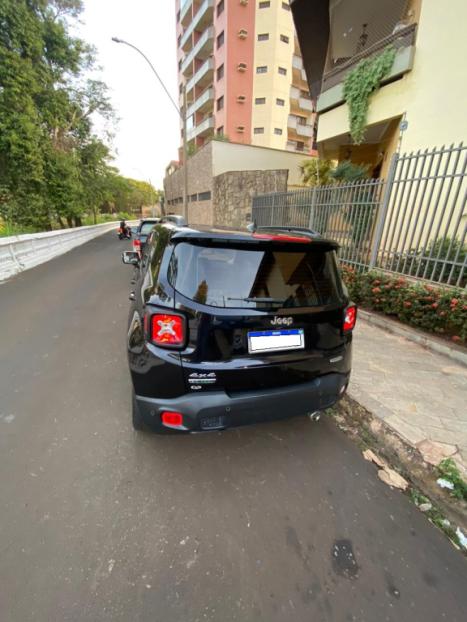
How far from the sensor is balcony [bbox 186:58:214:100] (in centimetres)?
2425

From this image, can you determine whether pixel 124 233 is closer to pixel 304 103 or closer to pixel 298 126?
pixel 298 126

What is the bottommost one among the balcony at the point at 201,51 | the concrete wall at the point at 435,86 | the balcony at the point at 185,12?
the concrete wall at the point at 435,86

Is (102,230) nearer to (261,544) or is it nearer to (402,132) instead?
(402,132)

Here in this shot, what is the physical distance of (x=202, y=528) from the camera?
1622 mm

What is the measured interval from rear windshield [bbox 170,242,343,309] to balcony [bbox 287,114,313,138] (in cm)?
2816

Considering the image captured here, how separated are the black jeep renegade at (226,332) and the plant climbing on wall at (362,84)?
739cm

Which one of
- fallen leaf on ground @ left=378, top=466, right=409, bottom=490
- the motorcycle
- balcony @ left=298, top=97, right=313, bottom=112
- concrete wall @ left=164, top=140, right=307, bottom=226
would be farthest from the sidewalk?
balcony @ left=298, top=97, right=313, bottom=112

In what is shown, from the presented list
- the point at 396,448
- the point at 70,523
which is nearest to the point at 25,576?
the point at 70,523

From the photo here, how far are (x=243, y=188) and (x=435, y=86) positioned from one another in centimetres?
802

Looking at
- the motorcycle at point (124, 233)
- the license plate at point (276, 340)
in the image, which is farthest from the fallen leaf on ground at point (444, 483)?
the motorcycle at point (124, 233)

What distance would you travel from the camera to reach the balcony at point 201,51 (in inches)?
939

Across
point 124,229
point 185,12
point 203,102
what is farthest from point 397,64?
point 185,12

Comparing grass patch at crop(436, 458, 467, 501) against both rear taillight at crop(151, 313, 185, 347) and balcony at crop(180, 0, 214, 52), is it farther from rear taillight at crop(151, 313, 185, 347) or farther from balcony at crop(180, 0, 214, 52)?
balcony at crop(180, 0, 214, 52)

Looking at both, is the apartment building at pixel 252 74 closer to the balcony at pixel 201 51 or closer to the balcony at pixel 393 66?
the balcony at pixel 201 51
